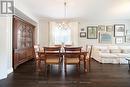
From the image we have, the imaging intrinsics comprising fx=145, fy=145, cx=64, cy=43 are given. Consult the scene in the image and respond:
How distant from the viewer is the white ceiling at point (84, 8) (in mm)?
6535

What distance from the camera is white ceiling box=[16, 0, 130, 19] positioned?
6.54 metres

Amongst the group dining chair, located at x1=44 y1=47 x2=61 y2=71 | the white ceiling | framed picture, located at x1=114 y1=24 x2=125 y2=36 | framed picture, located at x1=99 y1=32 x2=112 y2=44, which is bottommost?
dining chair, located at x1=44 y1=47 x2=61 y2=71

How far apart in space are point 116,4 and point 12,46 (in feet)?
16.5

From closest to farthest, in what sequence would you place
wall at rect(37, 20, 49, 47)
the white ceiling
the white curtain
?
the white ceiling < the white curtain < wall at rect(37, 20, 49, 47)

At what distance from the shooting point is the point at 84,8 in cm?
739

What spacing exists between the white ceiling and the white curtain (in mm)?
1208

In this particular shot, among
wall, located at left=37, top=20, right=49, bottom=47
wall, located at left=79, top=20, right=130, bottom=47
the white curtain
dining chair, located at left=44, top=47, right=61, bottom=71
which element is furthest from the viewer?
wall, located at left=37, top=20, right=49, bottom=47

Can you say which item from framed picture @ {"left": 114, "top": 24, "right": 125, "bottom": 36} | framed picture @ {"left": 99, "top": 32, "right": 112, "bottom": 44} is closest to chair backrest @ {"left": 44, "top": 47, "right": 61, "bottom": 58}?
framed picture @ {"left": 99, "top": 32, "right": 112, "bottom": 44}

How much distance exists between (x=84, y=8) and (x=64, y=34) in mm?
2919

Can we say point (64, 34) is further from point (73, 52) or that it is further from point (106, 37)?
point (73, 52)

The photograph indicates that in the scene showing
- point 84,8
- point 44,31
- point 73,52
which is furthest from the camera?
point 44,31

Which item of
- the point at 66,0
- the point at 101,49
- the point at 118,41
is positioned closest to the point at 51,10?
the point at 66,0

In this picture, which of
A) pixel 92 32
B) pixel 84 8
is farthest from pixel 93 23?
pixel 84 8

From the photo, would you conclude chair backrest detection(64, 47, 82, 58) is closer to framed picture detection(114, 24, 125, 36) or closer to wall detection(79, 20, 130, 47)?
wall detection(79, 20, 130, 47)
